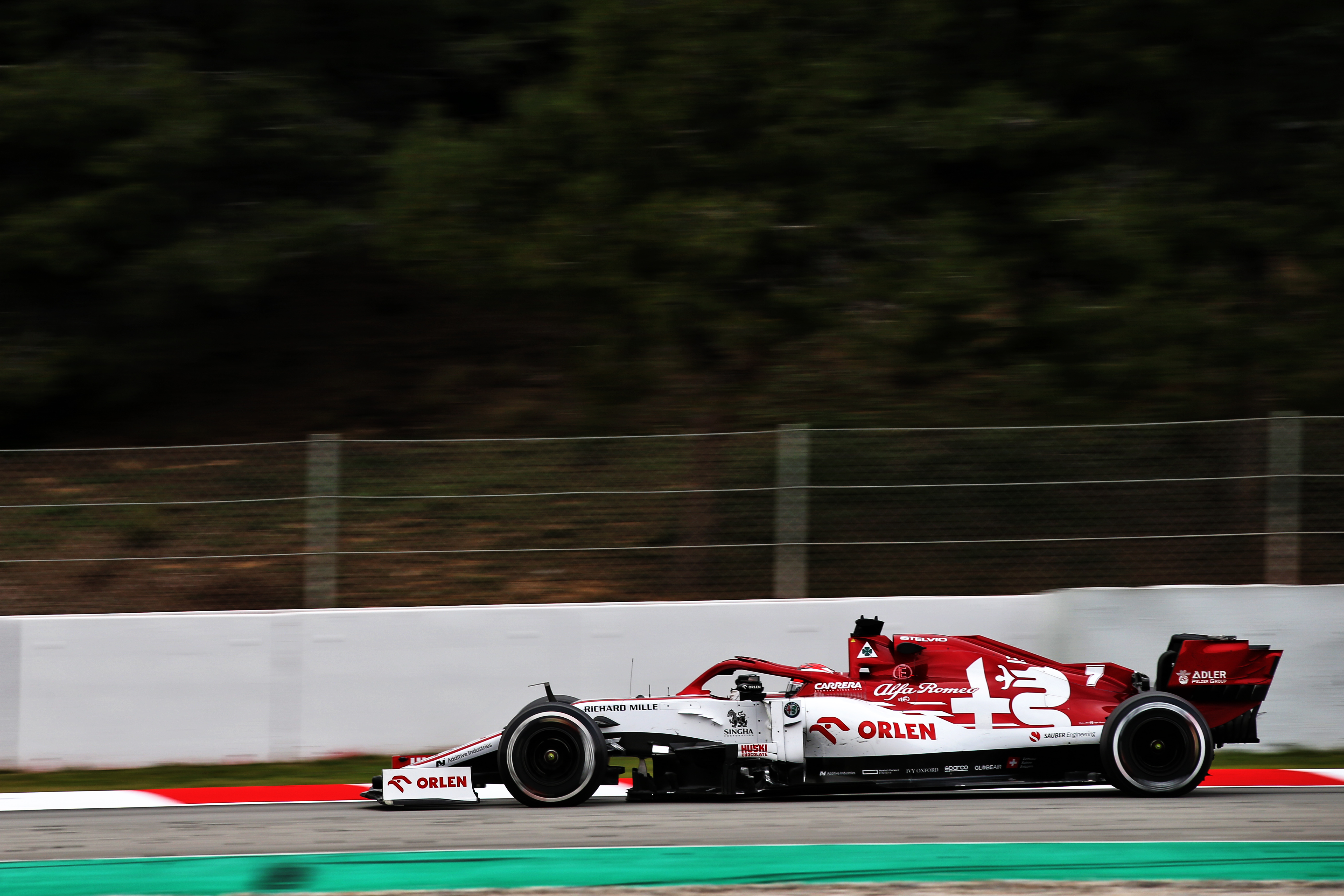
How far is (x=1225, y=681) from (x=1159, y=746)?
1.80 feet

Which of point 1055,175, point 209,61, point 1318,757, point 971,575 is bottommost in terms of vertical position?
point 1318,757

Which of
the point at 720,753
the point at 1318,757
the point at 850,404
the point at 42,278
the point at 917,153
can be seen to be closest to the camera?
the point at 720,753

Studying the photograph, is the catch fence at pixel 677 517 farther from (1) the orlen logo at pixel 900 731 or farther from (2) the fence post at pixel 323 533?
(1) the orlen logo at pixel 900 731

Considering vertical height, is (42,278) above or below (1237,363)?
above

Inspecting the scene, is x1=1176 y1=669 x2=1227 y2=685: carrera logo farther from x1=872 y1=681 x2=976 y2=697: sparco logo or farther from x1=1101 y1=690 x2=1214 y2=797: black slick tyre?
x1=872 y1=681 x2=976 y2=697: sparco logo

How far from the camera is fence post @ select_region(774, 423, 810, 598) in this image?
31.7 feet

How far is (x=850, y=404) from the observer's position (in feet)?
35.6

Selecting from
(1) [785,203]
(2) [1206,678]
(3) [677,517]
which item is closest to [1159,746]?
(2) [1206,678]

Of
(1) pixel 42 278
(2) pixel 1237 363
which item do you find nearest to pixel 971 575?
(2) pixel 1237 363

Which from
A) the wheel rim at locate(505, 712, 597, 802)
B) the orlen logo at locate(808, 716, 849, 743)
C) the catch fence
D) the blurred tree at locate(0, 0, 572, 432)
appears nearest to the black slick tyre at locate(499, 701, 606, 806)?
the wheel rim at locate(505, 712, 597, 802)

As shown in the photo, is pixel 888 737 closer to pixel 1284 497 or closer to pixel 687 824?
pixel 687 824

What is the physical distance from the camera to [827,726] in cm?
759

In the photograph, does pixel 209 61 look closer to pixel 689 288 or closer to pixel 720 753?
pixel 689 288

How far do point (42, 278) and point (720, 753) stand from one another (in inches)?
331
